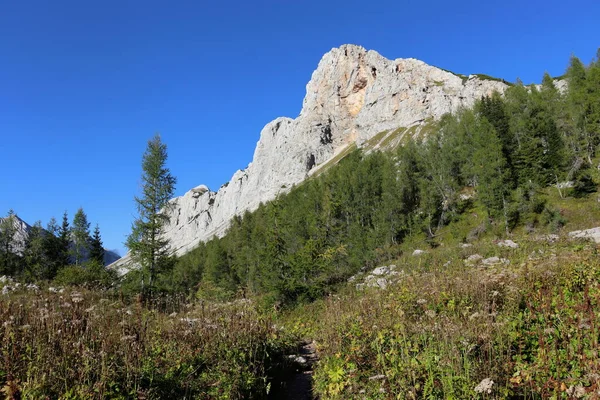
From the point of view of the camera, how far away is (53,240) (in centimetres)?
5694

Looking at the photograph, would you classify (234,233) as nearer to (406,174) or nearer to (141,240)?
(406,174)

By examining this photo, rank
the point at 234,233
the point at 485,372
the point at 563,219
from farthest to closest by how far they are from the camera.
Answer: the point at 234,233
the point at 563,219
the point at 485,372

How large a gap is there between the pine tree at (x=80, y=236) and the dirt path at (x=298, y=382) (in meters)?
62.2

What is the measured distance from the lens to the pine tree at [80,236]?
58969mm

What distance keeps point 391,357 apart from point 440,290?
3853 mm

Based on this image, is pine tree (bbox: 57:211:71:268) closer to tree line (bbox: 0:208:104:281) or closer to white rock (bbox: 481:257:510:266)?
tree line (bbox: 0:208:104:281)

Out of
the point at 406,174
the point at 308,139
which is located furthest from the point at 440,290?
the point at 308,139

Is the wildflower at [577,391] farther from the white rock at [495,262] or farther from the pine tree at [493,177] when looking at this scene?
the pine tree at [493,177]

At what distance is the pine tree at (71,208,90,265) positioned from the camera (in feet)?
193

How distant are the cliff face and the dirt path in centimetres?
13497

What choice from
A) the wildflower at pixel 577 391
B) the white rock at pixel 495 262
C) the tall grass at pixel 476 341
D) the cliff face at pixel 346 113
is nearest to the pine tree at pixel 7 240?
the tall grass at pixel 476 341

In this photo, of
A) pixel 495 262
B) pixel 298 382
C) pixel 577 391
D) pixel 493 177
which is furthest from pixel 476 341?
pixel 493 177

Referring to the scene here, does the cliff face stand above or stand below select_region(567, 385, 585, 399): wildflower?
above

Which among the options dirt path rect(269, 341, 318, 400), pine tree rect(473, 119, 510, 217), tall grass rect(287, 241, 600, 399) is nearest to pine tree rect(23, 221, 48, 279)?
dirt path rect(269, 341, 318, 400)
